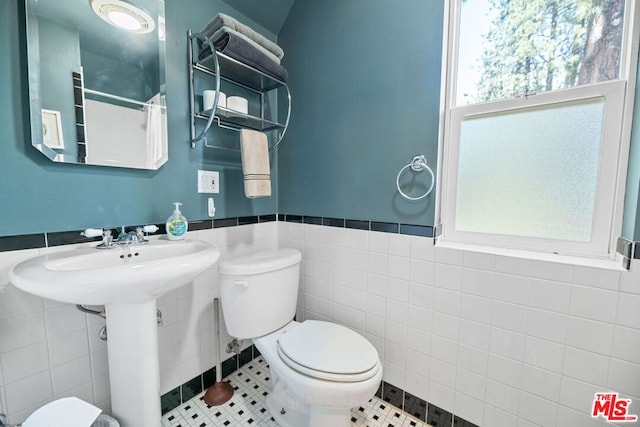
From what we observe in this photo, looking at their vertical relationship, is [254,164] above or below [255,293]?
above

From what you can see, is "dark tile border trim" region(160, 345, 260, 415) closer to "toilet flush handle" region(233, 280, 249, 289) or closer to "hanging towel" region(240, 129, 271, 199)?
"toilet flush handle" region(233, 280, 249, 289)

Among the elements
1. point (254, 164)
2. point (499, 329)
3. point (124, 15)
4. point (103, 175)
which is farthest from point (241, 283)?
point (124, 15)

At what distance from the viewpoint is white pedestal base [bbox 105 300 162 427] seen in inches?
33.8

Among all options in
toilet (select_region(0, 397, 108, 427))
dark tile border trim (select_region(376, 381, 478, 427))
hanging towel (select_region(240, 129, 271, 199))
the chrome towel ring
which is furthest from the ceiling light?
dark tile border trim (select_region(376, 381, 478, 427))

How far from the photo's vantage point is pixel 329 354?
40.0 inches

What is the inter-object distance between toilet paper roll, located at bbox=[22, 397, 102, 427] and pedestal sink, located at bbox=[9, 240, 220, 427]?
9 cm

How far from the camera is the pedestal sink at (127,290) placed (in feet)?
2.14

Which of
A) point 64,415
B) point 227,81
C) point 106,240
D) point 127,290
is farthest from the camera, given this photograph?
point 227,81

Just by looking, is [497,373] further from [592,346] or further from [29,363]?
[29,363]

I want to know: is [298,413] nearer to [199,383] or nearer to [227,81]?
[199,383]

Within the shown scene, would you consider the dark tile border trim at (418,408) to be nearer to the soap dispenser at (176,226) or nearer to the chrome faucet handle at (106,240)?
the soap dispenser at (176,226)

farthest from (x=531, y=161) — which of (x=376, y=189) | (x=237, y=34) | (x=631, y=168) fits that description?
(x=237, y=34)

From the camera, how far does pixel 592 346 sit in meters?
0.87

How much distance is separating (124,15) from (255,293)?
51.4 inches
